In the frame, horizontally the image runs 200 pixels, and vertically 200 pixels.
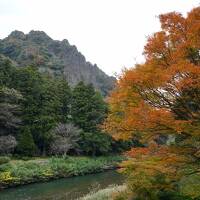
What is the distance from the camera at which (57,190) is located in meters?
37.1

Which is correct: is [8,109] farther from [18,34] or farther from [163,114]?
[18,34]

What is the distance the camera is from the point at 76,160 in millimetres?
56094

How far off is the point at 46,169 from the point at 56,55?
8118cm

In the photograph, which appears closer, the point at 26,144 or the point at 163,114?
the point at 163,114

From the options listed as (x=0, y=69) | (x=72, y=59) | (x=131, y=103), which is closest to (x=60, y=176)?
(x=0, y=69)

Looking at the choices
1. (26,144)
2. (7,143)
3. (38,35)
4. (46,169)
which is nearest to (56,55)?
(38,35)

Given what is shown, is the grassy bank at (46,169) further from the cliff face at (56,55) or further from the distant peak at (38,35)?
the distant peak at (38,35)

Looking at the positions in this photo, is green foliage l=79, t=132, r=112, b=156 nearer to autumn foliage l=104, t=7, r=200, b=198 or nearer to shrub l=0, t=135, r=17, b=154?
shrub l=0, t=135, r=17, b=154

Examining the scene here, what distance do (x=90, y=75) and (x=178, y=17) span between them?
114 meters

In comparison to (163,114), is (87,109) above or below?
above

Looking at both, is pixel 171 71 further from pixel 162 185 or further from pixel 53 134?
pixel 53 134

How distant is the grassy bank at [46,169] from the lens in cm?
4171

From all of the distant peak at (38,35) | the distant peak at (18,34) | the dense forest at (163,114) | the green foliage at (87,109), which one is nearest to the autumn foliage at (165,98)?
the dense forest at (163,114)

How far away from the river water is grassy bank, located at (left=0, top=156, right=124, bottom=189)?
1464mm
